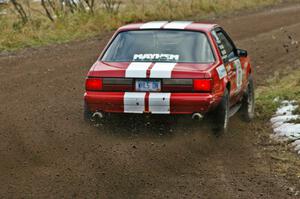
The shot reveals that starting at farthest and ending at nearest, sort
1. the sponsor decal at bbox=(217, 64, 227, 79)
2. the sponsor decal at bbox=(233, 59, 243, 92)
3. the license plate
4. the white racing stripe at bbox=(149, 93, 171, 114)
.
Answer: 1. the sponsor decal at bbox=(233, 59, 243, 92)
2. the sponsor decal at bbox=(217, 64, 227, 79)
3. the license plate
4. the white racing stripe at bbox=(149, 93, 171, 114)

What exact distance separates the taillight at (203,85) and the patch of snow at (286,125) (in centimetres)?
120

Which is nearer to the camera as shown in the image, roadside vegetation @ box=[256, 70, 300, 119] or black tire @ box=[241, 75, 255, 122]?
black tire @ box=[241, 75, 255, 122]

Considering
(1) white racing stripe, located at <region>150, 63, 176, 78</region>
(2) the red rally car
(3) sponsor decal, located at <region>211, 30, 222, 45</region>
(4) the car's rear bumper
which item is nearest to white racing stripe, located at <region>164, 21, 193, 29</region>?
(2) the red rally car

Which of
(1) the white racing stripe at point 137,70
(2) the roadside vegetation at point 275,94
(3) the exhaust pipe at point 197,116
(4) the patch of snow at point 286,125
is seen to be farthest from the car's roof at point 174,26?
(2) the roadside vegetation at point 275,94

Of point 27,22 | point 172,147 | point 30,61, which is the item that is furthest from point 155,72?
point 27,22

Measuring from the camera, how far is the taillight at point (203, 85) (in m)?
8.05

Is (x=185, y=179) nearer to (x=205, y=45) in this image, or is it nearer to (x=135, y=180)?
(x=135, y=180)

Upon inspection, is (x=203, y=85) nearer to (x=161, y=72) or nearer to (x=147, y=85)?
(x=161, y=72)

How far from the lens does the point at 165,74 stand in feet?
26.5

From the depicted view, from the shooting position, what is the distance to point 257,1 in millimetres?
32969

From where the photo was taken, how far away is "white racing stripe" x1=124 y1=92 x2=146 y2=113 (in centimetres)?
804

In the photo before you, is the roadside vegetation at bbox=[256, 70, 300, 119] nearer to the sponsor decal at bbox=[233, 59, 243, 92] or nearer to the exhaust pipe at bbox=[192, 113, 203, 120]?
the sponsor decal at bbox=[233, 59, 243, 92]

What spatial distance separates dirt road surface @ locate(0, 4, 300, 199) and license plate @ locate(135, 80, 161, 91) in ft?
1.87

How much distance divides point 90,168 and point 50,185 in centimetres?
70
